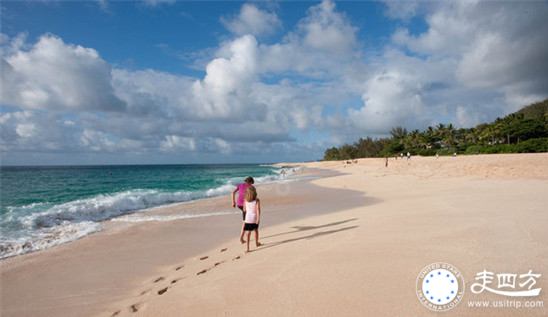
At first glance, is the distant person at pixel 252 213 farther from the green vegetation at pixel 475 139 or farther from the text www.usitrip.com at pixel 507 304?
the green vegetation at pixel 475 139

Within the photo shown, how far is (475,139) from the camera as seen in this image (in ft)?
229

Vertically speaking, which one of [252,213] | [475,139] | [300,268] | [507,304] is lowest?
[300,268]

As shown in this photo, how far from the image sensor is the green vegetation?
4708 cm

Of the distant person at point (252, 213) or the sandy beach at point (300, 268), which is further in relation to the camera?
the distant person at point (252, 213)

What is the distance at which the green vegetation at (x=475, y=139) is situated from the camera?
47084mm

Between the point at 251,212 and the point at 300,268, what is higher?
the point at 251,212

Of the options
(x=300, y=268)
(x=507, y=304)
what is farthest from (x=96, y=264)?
(x=507, y=304)

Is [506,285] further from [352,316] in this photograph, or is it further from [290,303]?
[290,303]

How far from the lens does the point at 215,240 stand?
312 inches

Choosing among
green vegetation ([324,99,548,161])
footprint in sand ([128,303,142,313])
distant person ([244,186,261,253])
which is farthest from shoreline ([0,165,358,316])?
green vegetation ([324,99,548,161])

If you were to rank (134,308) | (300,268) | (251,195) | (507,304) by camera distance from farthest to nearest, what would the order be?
(251,195) < (300,268) < (134,308) < (507,304)

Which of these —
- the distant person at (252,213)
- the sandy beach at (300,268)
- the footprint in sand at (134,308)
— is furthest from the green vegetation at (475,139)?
the footprint in sand at (134,308)

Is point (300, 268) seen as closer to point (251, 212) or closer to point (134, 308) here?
point (251, 212)

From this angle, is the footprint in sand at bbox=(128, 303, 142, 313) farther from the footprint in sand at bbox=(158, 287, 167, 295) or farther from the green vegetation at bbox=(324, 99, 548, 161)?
the green vegetation at bbox=(324, 99, 548, 161)
